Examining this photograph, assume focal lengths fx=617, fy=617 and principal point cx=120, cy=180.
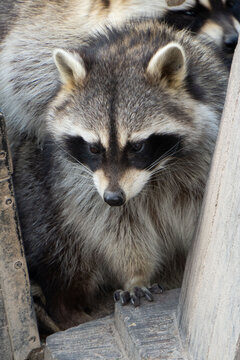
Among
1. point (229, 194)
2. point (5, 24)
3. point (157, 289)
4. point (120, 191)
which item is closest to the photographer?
point (229, 194)

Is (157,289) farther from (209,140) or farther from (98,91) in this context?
(98,91)

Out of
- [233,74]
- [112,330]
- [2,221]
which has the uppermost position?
[233,74]

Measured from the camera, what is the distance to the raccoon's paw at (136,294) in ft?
7.88

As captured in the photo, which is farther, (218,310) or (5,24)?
(5,24)

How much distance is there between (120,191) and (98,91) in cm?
39

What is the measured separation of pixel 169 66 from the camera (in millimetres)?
2117

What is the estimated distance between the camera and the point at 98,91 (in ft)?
7.00

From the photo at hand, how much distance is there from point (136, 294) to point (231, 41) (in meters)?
1.07

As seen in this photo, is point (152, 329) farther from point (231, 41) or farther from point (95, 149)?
point (231, 41)

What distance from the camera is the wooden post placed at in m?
1.64

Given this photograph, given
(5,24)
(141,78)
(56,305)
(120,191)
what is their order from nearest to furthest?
1. (120,191)
2. (141,78)
3. (56,305)
4. (5,24)

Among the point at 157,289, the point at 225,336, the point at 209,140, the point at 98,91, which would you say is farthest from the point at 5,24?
the point at 225,336

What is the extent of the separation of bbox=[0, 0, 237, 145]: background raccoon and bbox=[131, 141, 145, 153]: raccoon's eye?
2.22ft

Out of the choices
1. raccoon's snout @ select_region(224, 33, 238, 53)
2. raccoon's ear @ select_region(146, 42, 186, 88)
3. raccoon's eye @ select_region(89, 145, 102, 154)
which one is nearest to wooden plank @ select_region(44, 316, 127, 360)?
raccoon's eye @ select_region(89, 145, 102, 154)
